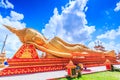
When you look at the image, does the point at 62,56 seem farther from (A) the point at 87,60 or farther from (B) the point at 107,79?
(B) the point at 107,79

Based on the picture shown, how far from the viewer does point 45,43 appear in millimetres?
13562

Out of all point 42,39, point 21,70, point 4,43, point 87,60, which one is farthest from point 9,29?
point 87,60

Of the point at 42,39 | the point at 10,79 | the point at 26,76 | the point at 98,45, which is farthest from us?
the point at 98,45

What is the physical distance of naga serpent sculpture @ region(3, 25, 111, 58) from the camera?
42.3ft

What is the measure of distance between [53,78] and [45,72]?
1.64 meters

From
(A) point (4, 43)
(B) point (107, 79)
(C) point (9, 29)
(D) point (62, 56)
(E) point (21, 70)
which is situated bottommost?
(B) point (107, 79)

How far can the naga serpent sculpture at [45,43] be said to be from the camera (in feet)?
42.3

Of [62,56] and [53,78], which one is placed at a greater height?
[62,56]

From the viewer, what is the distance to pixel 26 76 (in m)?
10.2

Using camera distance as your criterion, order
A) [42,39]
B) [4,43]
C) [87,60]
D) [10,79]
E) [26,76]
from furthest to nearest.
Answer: [87,60] < [42,39] < [4,43] < [26,76] < [10,79]

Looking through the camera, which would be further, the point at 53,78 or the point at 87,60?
the point at 87,60

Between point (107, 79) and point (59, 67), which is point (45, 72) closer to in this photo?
point (59, 67)

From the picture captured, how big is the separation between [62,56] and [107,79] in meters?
4.12

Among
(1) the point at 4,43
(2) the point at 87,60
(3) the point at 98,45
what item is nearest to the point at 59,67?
(2) the point at 87,60
